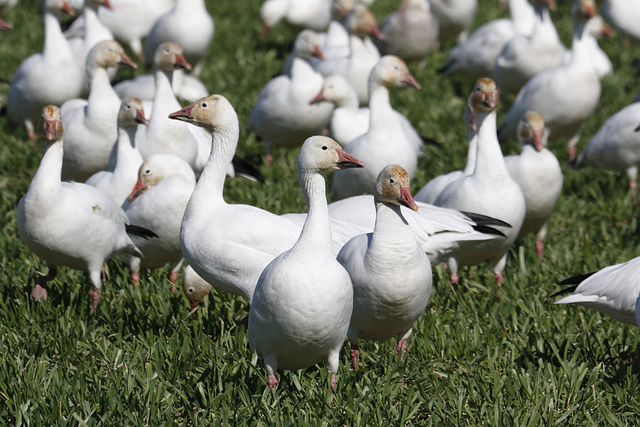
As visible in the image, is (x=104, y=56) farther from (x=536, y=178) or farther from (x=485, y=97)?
(x=536, y=178)

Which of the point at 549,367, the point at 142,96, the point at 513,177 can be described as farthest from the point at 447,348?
the point at 142,96

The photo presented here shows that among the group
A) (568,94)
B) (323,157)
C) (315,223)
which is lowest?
(568,94)

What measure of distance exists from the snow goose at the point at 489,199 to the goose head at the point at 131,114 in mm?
2238

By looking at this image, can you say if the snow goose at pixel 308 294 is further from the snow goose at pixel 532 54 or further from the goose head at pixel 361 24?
the snow goose at pixel 532 54

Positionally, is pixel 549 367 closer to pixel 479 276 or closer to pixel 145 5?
pixel 479 276

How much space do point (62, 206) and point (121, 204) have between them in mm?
1090

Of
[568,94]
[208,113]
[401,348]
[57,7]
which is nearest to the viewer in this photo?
[401,348]

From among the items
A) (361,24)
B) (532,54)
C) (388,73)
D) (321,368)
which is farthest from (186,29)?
(321,368)

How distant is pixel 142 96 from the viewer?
8.84 meters

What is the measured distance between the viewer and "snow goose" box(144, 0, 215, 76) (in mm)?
10500

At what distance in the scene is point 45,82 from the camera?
852 cm

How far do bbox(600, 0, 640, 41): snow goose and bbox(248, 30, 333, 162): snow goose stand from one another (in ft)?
17.4

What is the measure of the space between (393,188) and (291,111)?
14.7 feet

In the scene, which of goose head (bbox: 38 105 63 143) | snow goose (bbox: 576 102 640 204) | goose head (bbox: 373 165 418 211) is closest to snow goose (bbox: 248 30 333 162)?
snow goose (bbox: 576 102 640 204)
